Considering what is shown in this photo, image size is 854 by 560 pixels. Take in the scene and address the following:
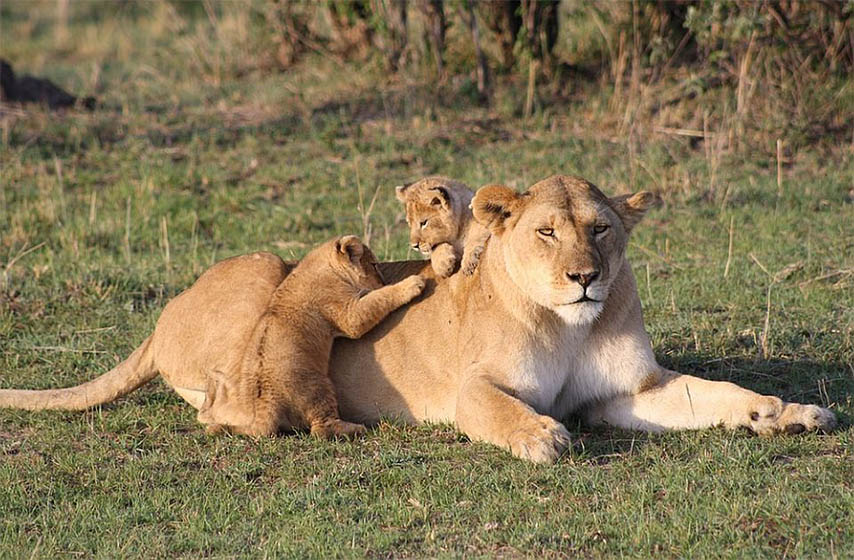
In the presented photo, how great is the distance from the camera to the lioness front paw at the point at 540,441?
4820 millimetres

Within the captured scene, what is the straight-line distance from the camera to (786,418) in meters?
5.06

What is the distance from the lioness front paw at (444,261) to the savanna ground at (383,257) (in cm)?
72

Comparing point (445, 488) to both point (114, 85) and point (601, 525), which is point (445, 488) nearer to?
point (601, 525)

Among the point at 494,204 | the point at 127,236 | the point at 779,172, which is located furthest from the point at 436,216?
the point at 779,172

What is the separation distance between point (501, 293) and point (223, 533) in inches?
60.1

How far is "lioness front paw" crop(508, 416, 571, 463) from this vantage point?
15.8ft

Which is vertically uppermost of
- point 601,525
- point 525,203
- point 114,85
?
point 525,203

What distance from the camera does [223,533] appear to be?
4477 mm

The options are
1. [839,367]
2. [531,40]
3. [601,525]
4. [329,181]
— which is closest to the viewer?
[601,525]

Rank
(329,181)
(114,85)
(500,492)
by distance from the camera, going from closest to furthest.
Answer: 1. (500,492)
2. (329,181)
3. (114,85)

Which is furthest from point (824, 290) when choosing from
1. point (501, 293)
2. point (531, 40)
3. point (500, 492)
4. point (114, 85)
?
point (114, 85)

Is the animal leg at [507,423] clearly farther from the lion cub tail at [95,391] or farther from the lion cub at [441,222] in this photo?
the lion cub tail at [95,391]

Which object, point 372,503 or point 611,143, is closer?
point 372,503

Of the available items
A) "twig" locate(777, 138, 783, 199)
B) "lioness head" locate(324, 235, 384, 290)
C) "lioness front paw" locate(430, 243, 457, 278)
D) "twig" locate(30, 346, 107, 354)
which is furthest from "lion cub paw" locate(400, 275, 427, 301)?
"twig" locate(777, 138, 783, 199)
